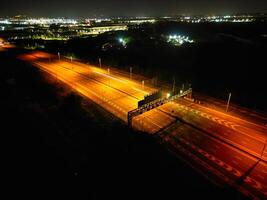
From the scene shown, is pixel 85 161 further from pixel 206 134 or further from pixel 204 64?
pixel 204 64

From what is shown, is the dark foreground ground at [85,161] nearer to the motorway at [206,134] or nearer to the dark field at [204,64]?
the motorway at [206,134]

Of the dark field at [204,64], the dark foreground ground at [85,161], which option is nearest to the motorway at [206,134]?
the dark foreground ground at [85,161]

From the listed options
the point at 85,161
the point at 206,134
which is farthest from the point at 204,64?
the point at 85,161

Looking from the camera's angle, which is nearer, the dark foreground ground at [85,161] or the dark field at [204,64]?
the dark foreground ground at [85,161]

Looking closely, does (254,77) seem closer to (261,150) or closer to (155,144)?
(261,150)

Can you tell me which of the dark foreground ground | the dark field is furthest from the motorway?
the dark field

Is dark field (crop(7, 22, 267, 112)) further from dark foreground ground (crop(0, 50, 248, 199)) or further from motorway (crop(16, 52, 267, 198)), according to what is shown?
dark foreground ground (crop(0, 50, 248, 199))

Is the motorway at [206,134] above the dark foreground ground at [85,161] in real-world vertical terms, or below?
above
